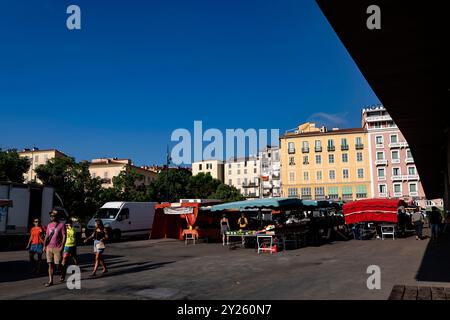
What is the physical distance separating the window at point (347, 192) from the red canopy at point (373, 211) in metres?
52.9

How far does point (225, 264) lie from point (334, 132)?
67.0 meters

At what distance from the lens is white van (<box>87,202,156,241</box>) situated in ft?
82.2

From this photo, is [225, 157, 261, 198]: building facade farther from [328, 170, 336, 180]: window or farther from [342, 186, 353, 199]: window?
[342, 186, 353, 199]: window

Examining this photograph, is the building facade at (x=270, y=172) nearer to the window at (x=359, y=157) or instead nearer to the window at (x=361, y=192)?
the window at (x=361, y=192)

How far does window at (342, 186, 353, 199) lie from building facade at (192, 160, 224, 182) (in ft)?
173

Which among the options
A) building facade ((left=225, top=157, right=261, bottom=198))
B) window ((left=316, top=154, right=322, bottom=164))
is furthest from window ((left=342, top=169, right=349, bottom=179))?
building facade ((left=225, top=157, right=261, bottom=198))

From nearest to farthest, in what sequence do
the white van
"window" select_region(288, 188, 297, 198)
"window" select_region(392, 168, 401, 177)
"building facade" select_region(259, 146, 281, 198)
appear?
the white van < "window" select_region(392, 168, 401, 177) < "window" select_region(288, 188, 297, 198) < "building facade" select_region(259, 146, 281, 198)

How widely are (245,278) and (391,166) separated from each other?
68922 millimetres

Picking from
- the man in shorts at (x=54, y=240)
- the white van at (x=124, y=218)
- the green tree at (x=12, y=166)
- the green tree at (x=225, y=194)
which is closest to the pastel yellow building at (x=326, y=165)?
the green tree at (x=225, y=194)

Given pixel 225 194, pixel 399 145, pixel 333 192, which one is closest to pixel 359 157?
pixel 399 145

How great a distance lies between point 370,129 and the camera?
2926 inches

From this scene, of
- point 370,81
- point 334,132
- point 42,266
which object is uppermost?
point 334,132

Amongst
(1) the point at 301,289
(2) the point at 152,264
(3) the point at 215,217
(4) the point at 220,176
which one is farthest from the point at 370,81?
(4) the point at 220,176
